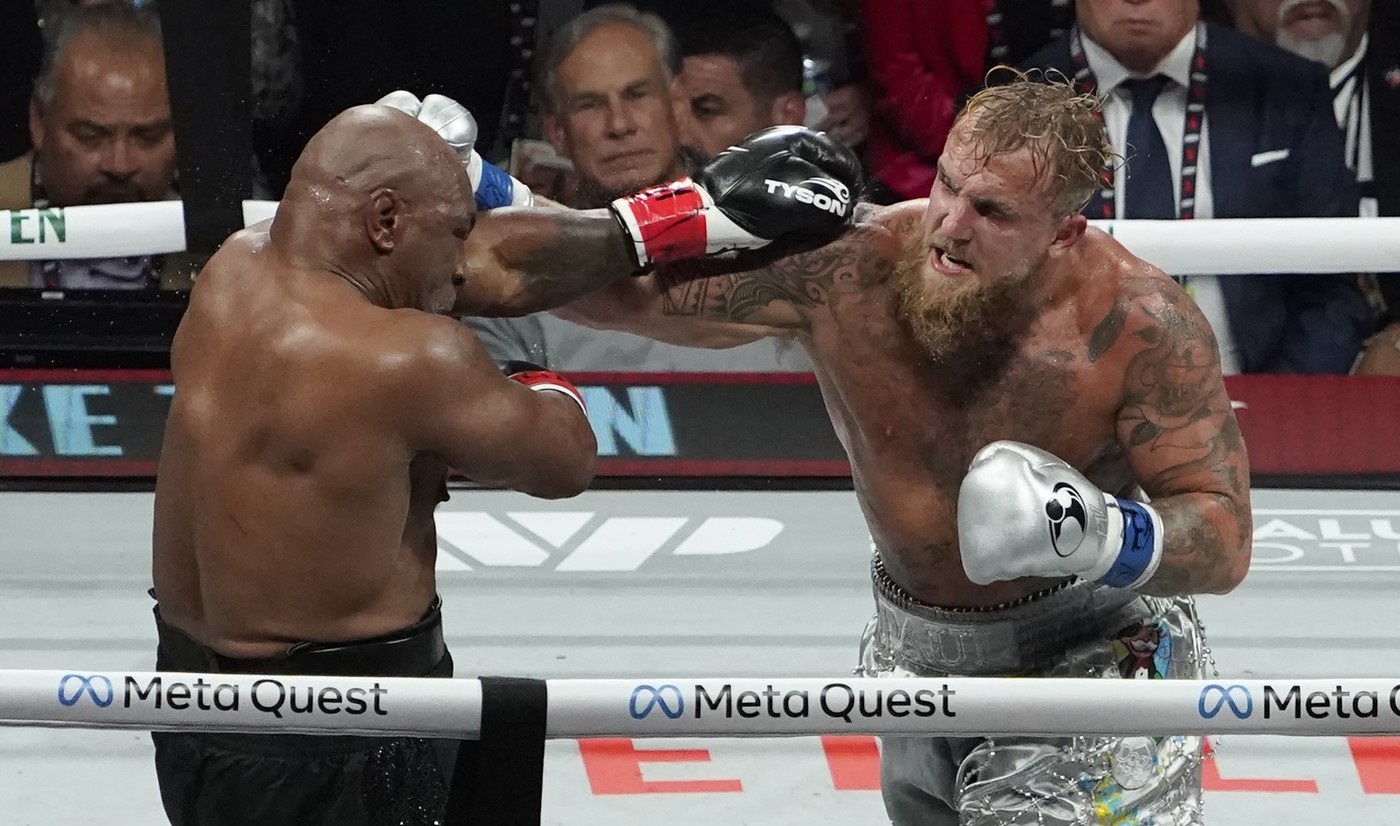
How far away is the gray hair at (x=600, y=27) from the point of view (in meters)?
4.24

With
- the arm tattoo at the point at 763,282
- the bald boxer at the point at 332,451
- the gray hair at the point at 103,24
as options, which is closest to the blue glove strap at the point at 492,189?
the arm tattoo at the point at 763,282

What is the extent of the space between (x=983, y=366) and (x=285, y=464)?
2.86 feet

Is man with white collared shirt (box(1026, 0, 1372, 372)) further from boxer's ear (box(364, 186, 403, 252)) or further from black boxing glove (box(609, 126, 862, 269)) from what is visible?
boxer's ear (box(364, 186, 403, 252))

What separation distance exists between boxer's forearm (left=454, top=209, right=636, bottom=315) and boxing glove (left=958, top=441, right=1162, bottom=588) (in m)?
0.57

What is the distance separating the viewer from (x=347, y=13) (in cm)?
421

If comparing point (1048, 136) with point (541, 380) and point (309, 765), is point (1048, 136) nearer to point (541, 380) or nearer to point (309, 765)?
point (541, 380)

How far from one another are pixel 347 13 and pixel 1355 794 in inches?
113

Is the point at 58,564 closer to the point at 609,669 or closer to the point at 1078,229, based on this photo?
the point at 609,669

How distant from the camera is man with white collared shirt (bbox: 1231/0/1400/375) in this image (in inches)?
165

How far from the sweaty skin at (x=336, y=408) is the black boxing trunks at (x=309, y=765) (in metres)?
0.03

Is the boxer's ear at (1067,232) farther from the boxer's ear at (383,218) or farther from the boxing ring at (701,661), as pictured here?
the boxer's ear at (383,218)

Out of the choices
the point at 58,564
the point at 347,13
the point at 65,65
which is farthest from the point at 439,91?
the point at 58,564

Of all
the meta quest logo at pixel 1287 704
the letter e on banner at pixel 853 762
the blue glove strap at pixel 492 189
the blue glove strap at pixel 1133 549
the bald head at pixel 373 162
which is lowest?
the letter e on banner at pixel 853 762

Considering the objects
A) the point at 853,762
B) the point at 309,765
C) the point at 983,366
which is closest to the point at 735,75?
the point at 853,762
